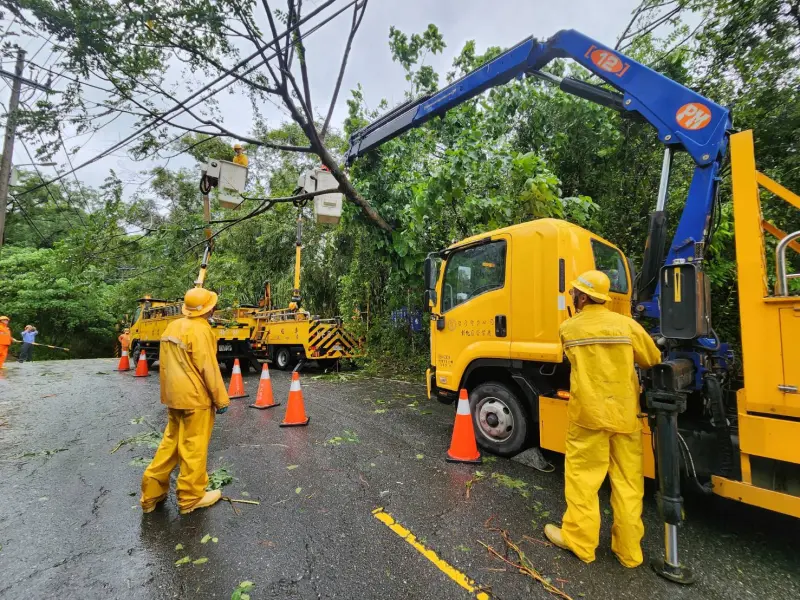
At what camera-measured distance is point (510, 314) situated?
4.01 metres

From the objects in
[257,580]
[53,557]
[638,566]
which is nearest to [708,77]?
[638,566]

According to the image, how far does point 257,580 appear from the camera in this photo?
2.27m

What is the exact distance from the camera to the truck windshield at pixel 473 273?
420cm

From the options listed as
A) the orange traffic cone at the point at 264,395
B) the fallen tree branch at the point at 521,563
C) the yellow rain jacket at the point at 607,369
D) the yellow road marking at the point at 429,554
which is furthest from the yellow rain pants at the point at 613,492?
the orange traffic cone at the point at 264,395

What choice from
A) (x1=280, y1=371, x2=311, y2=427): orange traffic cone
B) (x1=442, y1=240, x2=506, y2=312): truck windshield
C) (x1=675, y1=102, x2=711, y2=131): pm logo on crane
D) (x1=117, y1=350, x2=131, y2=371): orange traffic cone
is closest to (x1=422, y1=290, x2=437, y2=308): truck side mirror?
(x1=442, y1=240, x2=506, y2=312): truck windshield

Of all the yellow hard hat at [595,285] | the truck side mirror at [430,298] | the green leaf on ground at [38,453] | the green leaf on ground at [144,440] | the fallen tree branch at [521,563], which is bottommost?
the green leaf on ground at [38,453]

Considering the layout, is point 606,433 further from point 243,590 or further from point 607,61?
point 607,61

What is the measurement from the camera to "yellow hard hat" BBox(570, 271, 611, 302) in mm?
2557

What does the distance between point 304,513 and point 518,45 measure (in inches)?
241

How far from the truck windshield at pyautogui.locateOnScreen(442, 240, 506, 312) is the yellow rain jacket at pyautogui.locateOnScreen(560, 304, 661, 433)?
1659 mm

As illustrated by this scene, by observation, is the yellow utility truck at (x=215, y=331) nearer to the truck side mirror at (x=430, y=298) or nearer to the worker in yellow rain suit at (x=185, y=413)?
the worker in yellow rain suit at (x=185, y=413)

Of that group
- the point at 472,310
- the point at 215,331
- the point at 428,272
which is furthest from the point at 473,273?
the point at 215,331

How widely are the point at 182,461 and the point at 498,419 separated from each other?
3.04 m

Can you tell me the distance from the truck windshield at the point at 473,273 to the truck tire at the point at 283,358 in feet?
24.8
